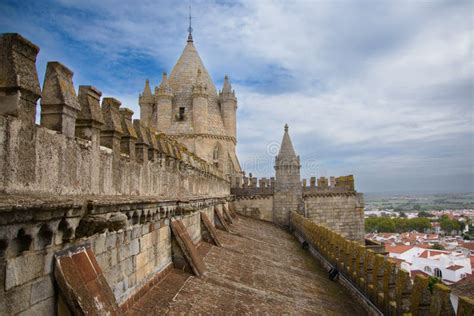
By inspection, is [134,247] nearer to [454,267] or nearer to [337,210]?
[337,210]

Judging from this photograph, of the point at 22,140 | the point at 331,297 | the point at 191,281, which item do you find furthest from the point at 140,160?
the point at 331,297

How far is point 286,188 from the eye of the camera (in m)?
29.0

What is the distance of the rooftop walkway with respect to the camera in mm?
6938

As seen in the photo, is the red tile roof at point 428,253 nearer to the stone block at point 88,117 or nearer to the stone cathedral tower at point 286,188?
the stone cathedral tower at point 286,188

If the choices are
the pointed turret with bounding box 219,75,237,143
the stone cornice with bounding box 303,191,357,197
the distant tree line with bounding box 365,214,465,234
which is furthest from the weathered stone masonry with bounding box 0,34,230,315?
Result: the distant tree line with bounding box 365,214,465,234

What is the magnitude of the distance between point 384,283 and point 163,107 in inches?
944

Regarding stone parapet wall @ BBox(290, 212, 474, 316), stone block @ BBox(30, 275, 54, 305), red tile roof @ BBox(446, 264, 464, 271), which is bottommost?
red tile roof @ BBox(446, 264, 464, 271)

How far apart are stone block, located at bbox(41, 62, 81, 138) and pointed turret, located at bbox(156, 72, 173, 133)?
2602 cm

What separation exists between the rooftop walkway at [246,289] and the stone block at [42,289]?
2.23 meters

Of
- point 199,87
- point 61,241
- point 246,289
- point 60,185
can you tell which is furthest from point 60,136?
point 199,87

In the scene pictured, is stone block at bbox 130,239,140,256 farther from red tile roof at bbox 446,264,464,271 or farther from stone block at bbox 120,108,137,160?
red tile roof at bbox 446,264,464,271

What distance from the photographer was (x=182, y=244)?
343 inches

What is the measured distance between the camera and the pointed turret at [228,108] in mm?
32719

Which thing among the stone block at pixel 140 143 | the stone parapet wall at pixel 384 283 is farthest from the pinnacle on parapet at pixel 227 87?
the stone block at pixel 140 143
